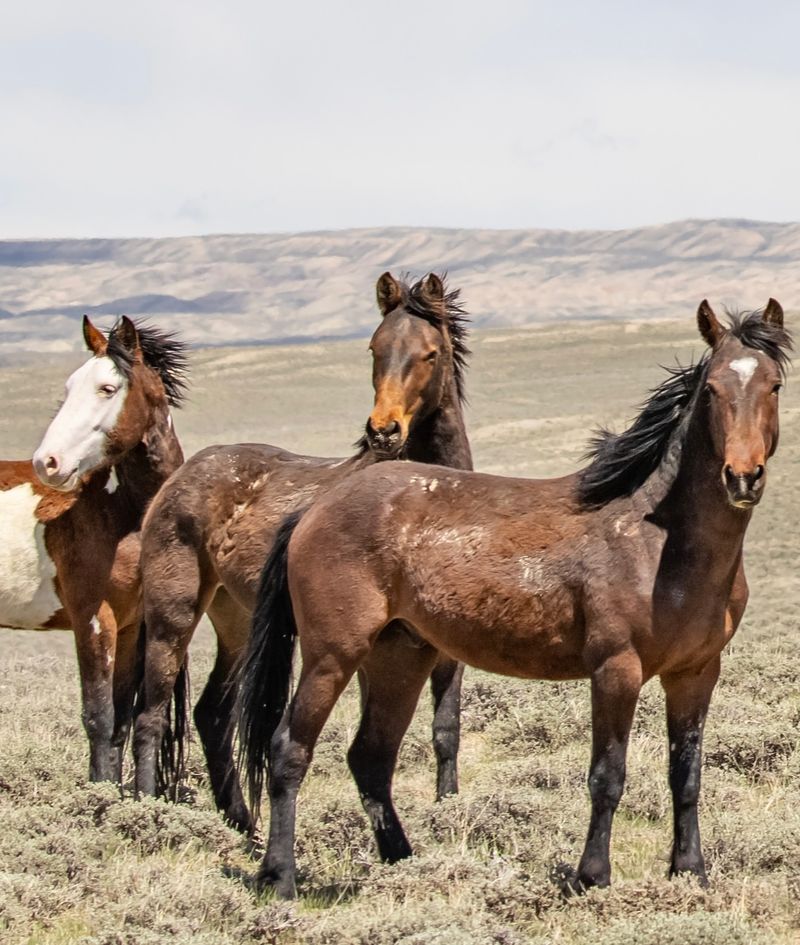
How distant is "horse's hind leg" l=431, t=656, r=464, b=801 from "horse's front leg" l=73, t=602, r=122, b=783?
163cm

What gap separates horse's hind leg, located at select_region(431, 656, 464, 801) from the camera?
299 inches

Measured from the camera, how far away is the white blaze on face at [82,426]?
7387mm

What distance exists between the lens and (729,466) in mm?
5328

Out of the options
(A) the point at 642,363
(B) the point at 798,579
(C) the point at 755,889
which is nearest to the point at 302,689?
(C) the point at 755,889

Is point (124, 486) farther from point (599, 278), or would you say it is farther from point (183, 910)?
point (599, 278)

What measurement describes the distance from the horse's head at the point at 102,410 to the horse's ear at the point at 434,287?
141cm

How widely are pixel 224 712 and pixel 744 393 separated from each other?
135 inches

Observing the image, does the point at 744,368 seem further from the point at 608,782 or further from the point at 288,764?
the point at 288,764

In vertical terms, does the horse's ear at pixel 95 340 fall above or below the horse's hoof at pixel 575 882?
above

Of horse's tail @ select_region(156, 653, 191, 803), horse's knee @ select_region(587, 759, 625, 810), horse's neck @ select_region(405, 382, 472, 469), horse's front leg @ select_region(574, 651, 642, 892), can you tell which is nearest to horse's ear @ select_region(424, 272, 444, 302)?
horse's neck @ select_region(405, 382, 472, 469)

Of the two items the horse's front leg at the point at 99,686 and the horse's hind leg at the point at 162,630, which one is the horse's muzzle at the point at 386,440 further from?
the horse's front leg at the point at 99,686

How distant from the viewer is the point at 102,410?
7.63 metres

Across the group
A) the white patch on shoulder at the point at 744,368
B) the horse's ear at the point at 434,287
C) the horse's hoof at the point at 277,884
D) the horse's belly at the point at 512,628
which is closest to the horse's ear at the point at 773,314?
the white patch on shoulder at the point at 744,368

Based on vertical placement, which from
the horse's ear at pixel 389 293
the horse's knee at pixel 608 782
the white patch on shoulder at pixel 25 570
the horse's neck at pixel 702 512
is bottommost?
the horse's knee at pixel 608 782
